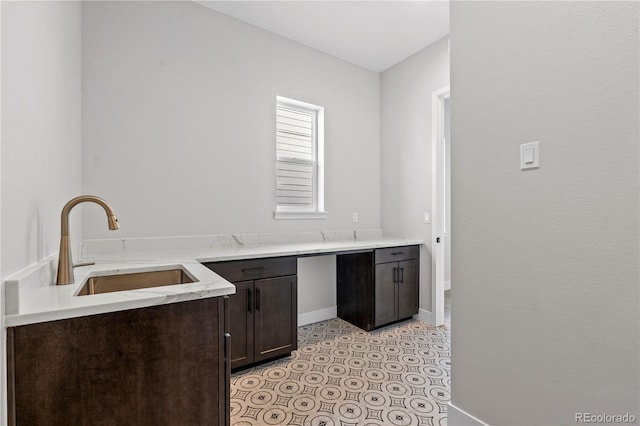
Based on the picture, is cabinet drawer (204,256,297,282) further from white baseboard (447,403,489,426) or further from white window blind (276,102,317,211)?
white baseboard (447,403,489,426)

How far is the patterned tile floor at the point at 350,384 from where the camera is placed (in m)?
1.75

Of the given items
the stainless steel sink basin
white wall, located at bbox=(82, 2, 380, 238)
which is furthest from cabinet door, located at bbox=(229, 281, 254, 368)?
white wall, located at bbox=(82, 2, 380, 238)

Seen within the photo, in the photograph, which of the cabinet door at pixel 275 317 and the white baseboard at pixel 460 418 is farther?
the cabinet door at pixel 275 317

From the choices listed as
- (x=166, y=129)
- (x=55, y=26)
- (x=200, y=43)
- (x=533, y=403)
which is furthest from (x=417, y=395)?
(x=200, y=43)

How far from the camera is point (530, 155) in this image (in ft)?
4.47

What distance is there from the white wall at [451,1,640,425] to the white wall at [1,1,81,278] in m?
1.84

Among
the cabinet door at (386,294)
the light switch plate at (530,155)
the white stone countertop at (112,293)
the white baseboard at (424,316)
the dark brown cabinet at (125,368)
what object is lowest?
the white baseboard at (424,316)

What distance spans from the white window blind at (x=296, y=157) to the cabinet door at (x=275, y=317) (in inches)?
38.9

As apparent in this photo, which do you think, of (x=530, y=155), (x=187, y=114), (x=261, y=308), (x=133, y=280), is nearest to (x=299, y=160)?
(x=187, y=114)

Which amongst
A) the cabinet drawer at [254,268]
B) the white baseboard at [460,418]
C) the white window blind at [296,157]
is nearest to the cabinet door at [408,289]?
the white window blind at [296,157]

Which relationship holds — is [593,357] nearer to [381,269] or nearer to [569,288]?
[569,288]

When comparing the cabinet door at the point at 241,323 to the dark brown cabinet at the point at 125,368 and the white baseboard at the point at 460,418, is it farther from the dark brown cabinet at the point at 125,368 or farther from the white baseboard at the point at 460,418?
the white baseboard at the point at 460,418

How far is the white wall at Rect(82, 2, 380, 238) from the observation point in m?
2.26

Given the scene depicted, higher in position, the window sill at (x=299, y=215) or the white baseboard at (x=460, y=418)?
the window sill at (x=299, y=215)
